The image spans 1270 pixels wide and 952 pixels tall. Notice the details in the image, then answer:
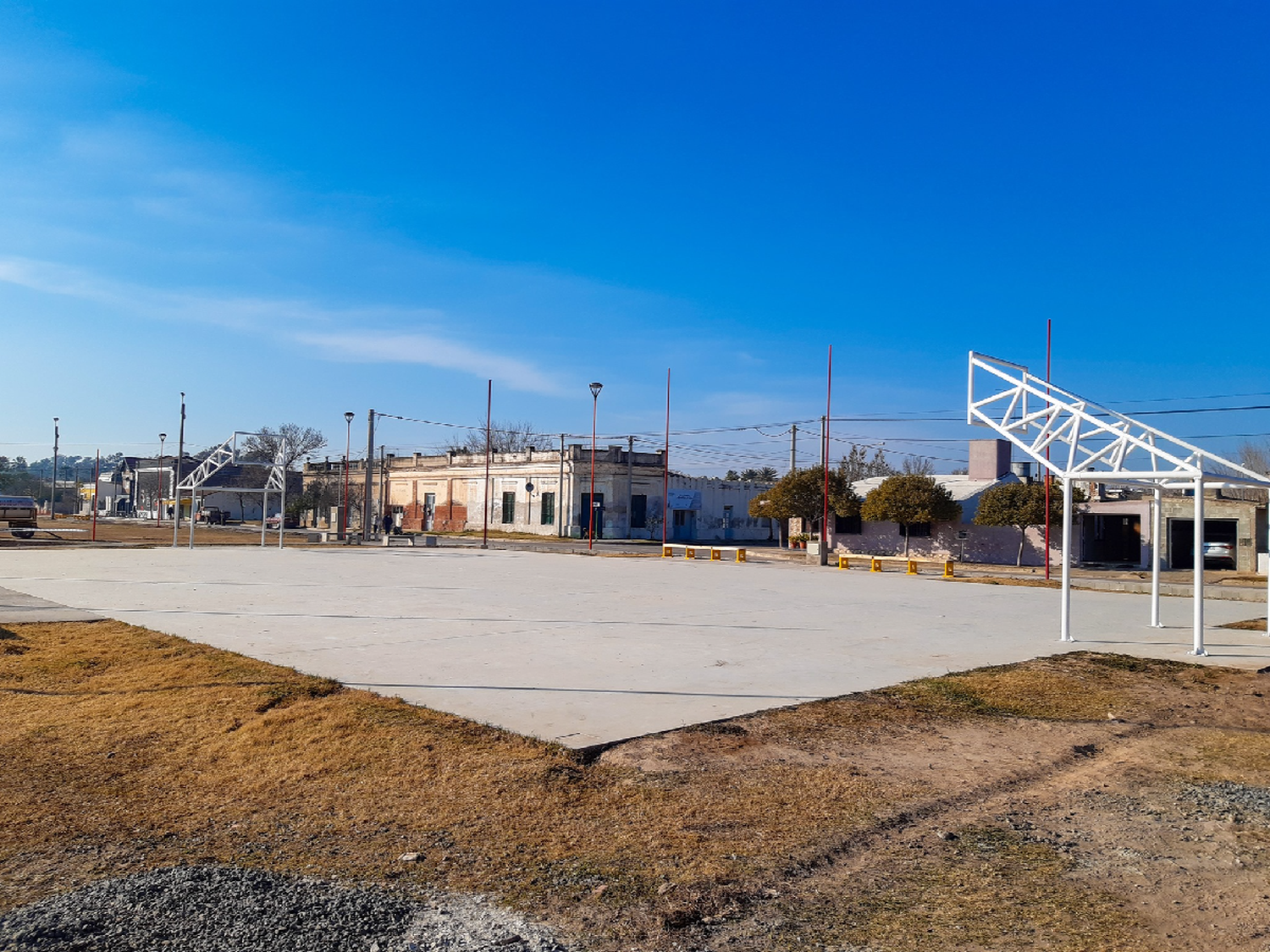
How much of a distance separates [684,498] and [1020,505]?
95.1 feet

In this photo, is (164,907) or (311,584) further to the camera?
(311,584)

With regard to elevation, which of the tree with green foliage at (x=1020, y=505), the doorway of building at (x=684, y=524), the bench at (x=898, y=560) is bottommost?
the bench at (x=898, y=560)

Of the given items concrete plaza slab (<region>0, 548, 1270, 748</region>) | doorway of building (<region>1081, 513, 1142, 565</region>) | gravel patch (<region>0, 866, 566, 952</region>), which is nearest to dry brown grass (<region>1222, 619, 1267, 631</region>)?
concrete plaza slab (<region>0, 548, 1270, 748</region>)

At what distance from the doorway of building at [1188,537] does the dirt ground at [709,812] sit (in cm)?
3696

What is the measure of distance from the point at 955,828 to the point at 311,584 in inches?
752

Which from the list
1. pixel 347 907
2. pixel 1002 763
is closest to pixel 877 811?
pixel 1002 763

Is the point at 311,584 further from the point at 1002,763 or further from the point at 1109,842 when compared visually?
the point at 1109,842

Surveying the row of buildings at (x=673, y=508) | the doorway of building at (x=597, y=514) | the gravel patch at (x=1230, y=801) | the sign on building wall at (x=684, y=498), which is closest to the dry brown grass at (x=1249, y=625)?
the gravel patch at (x=1230, y=801)

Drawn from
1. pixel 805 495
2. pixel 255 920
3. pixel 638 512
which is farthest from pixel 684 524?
pixel 255 920

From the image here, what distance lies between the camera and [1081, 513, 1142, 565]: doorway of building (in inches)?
1880

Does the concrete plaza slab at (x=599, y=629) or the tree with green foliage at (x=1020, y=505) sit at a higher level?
the tree with green foliage at (x=1020, y=505)

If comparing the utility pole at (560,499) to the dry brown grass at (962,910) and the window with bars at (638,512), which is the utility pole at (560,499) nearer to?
the window with bars at (638,512)

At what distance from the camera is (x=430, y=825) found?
561cm

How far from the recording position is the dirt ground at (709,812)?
4.57 meters
